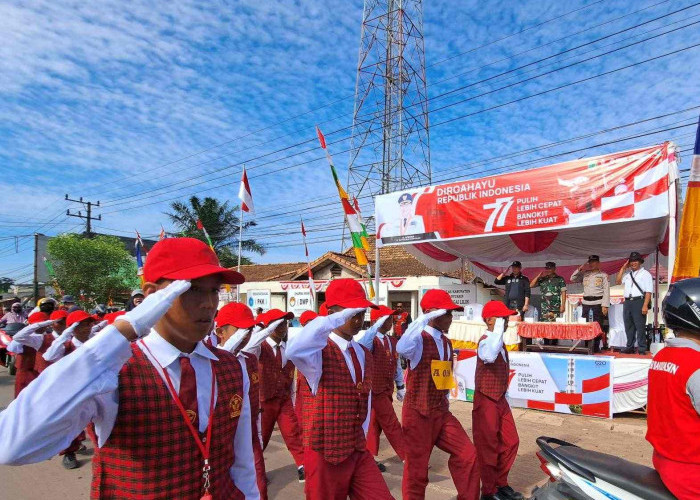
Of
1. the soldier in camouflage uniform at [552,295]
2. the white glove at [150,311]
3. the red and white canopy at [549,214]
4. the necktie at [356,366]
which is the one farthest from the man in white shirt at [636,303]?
the white glove at [150,311]

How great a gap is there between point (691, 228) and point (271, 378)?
196 inches

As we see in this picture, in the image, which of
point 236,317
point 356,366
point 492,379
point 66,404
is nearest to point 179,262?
point 66,404

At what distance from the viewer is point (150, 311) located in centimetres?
135

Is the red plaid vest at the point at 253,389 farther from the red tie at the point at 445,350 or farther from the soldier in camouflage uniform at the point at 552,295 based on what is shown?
the soldier in camouflage uniform at the point at 552,295

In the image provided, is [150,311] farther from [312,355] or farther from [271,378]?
[271,378]

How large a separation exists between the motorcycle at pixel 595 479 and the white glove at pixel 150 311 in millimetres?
2118

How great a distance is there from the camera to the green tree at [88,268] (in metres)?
26.1

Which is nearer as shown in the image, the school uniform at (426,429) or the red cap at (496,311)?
the school uniform at (426,429)

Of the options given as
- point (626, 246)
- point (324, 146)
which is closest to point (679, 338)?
point (324, 146)

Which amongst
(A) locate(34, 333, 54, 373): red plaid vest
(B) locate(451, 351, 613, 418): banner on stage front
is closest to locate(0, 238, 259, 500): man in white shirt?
(A) locate(34, 333, 54, 373): red plaid vest

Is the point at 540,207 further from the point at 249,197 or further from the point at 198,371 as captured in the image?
the point at 198,371

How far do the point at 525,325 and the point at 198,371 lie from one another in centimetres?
829

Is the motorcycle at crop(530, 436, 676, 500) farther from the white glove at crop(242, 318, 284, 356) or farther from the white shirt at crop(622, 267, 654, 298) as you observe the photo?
the white shirt at crop(622, 267, 654, 298)

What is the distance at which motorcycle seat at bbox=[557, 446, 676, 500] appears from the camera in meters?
2.19
